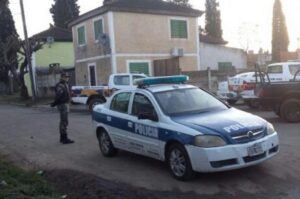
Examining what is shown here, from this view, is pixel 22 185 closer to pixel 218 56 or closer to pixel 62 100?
pixel 62 100

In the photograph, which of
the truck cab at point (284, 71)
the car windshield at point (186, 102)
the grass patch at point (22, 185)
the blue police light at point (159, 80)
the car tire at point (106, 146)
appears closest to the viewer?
the grass patch at point (22, 185)

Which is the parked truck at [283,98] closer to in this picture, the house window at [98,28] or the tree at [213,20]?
the house window at [98,28]

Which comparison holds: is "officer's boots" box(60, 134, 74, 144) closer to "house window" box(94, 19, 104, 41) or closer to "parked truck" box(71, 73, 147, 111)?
"parked truck" box(71, 73, 147, 111)

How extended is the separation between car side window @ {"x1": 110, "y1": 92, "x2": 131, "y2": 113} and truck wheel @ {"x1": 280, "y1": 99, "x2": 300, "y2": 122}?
20.6 ft

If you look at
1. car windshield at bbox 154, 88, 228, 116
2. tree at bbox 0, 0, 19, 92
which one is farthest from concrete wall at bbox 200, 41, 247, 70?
car windshield at bbox 154, 88, 228, 116

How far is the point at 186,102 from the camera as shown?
8766mm

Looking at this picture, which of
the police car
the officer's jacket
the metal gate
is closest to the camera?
the police car

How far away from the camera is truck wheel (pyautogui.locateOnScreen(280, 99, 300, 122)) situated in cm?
1414

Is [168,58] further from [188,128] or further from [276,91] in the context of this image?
[188,128]

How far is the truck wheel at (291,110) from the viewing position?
14141mm

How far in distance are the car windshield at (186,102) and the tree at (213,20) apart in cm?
5819

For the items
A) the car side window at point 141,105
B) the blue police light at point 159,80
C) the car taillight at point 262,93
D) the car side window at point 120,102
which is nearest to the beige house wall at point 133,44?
the car taillight at point 262,93

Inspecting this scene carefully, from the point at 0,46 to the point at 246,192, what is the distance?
33.8m

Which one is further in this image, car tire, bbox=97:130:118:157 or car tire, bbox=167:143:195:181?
car tire, bbox=97:130:118:157
